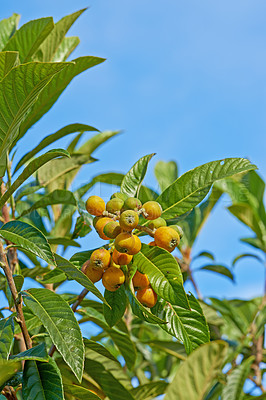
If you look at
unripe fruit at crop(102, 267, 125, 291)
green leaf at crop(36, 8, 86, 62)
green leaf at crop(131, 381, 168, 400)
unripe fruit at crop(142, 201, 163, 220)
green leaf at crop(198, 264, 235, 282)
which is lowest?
green leaf at crop(131, 381, 168, 400)

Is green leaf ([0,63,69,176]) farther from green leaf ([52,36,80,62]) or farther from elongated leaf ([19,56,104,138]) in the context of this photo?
green leaf ([52,36,80,62])

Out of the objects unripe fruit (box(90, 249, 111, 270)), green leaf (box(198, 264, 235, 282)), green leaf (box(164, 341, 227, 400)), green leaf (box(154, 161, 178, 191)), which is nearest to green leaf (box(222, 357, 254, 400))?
unripe fruit (box(90, 249, 111, 270))

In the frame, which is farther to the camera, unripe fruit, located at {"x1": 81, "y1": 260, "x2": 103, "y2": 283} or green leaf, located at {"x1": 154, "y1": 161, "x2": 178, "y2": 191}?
green leaf, located at {"x1": 154, "y1": 161, "x2": 178, "y2": 191}

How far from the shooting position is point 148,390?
192 centimetres

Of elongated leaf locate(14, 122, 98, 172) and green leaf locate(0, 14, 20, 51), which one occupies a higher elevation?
green leaf locate(0, 14, 20, 51)

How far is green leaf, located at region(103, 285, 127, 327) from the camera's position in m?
1.38

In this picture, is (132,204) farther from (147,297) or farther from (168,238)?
(147,297)

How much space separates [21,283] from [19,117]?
60 centimetres

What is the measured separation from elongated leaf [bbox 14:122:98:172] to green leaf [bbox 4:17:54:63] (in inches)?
14.6

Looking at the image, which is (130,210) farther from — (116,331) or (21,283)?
(116,331)

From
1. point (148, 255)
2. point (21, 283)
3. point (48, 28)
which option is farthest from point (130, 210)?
point (48, 28)

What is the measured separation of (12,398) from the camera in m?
1.37

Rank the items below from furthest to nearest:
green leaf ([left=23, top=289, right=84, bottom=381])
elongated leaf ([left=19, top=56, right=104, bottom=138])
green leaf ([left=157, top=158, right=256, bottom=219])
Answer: elongated leaf ([left=19, top=56, right=104, bottom=138]) → green leaf ([left=157, top=158, right=256, bottom=219]) → green leaf ([left=23, top=289, right=84, bottom=381])

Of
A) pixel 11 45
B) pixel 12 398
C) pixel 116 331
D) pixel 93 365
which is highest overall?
pixel 11 45
